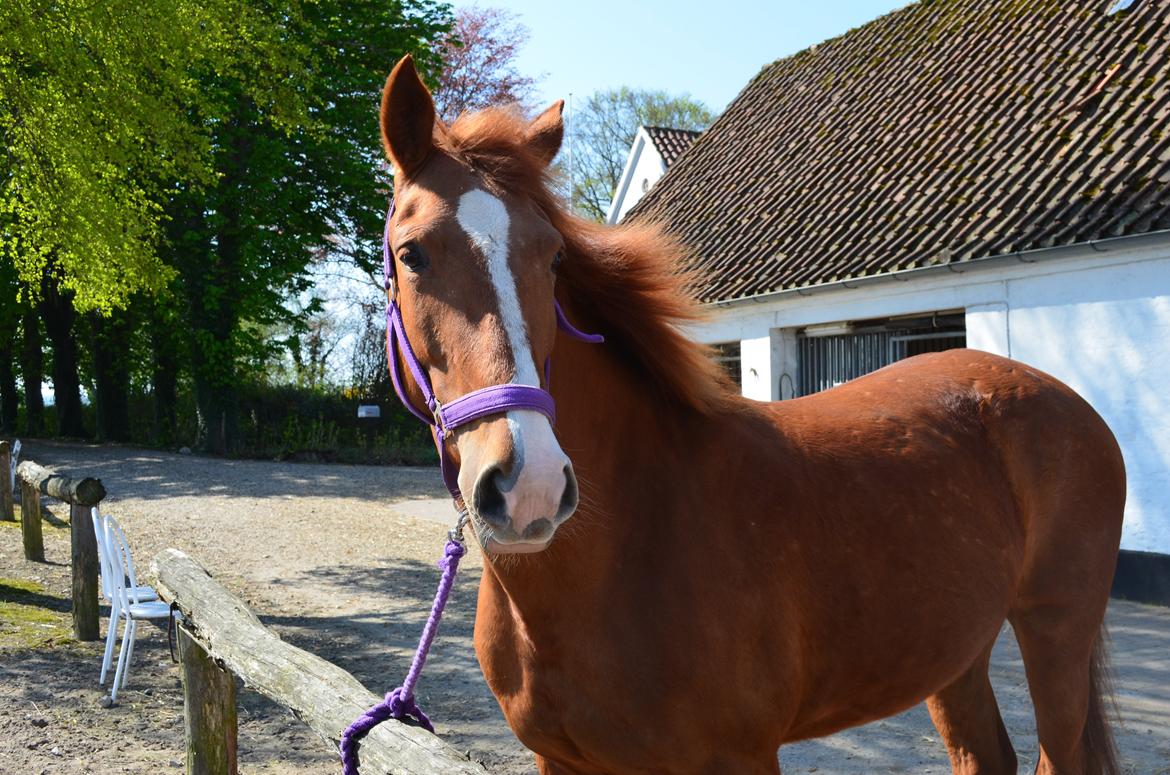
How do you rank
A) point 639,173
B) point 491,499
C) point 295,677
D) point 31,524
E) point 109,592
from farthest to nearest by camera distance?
point 639,173, point 31,524, point 109,592, point 295,677, point 491,499

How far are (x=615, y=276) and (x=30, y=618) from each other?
705 cm

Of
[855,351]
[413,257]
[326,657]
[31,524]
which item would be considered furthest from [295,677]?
[855,351]

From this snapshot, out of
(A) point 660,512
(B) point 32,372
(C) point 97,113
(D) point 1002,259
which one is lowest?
(A) point 660,512

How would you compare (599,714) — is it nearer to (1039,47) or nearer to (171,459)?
(1039,47)

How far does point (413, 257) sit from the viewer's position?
1975 mm

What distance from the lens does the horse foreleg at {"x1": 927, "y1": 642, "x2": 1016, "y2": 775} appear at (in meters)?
3.32

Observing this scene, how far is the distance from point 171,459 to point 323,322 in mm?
12360

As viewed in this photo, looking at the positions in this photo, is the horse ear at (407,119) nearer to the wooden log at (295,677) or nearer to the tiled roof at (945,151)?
the wooden log at (295,677)

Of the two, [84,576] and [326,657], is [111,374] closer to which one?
[84,576]

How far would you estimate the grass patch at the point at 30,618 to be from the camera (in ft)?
21.9

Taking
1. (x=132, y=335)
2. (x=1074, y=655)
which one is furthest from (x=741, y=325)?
(x=132, y=335)

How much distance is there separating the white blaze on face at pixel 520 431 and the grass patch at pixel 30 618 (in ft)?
20.3

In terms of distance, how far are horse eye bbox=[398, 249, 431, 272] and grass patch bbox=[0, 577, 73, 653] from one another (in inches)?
238

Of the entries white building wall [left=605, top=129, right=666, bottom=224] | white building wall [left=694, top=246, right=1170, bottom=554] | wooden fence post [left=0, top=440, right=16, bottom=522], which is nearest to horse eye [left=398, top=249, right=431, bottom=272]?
white building wall [left=694, top=246, right=1170, bottom=554]
